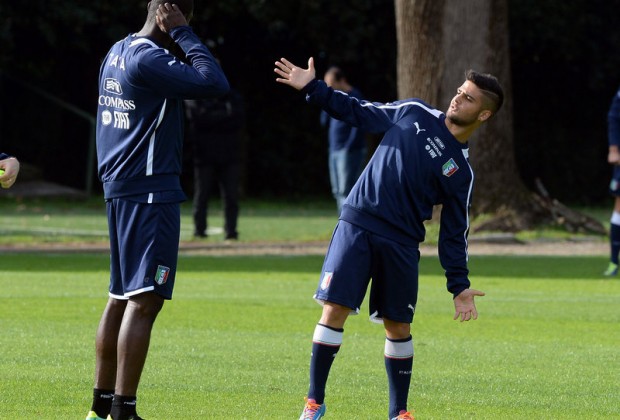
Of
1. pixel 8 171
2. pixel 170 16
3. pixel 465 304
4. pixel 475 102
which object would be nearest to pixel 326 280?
pixel 465 304

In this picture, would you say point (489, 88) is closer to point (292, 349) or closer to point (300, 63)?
point (292, 349)

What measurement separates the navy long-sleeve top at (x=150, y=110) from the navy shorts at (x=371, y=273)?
0.88 meters

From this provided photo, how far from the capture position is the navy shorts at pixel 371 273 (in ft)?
22.8

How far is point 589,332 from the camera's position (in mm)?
10844

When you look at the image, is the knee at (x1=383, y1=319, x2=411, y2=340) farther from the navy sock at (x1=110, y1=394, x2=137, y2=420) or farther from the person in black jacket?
the person in black jacket

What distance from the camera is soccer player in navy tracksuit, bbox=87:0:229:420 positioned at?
21.4 ft

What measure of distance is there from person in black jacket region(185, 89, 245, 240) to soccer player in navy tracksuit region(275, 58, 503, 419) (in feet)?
39.8

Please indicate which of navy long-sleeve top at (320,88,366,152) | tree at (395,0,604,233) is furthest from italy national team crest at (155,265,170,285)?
tree at (395,0,604,233)

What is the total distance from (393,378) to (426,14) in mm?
14342

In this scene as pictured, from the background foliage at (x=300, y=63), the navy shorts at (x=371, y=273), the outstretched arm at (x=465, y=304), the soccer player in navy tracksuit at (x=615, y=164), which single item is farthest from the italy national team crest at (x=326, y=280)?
the background foliage at (x=300, y=63)

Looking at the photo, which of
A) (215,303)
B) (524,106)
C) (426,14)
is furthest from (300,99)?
(215,303)

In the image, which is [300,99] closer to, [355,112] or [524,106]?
[524,106]

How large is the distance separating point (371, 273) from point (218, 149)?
1243 centimetres

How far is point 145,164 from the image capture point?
6.59m
